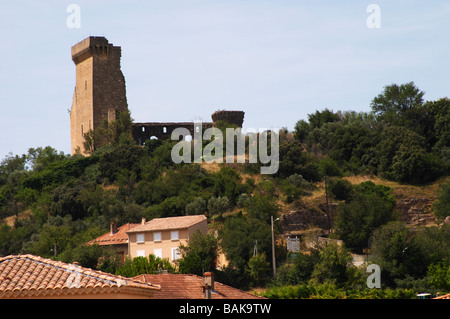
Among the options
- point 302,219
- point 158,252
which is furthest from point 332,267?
point 302,219

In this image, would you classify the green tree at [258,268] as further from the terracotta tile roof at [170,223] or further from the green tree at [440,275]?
the green tree at [440,275]

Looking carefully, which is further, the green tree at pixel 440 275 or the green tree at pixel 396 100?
the green tree at pixel 396 100

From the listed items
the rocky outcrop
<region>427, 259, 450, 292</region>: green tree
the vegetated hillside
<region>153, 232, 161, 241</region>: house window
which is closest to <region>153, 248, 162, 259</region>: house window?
<region>153, 232, 161, 241</region>: house window

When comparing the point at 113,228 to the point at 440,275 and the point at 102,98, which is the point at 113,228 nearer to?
the point at 440,275

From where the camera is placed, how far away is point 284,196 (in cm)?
6006

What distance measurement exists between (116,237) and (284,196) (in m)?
13.0

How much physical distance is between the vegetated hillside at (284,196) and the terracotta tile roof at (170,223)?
1.72 metres

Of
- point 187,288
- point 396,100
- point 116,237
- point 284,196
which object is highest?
point 396,100

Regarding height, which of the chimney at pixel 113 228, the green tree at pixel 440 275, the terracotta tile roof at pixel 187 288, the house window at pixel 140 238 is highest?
the chimney at pixel 113 228

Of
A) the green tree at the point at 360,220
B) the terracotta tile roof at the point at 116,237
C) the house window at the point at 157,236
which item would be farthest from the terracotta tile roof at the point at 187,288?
the green tree at the point at 360,220

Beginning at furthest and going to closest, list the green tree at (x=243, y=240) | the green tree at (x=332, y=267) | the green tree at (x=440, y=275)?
the green tree at (x=243, y=240) < the green tree at (x=332, y=267) < the green tree at (x=440, y=275)

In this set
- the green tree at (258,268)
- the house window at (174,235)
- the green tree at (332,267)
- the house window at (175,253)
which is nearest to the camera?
the green tree at (332,267)

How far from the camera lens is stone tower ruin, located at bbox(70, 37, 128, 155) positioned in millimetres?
73688

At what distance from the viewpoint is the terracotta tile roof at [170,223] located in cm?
5056
